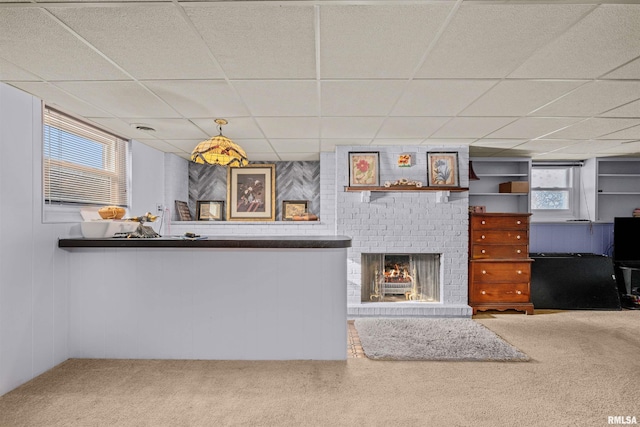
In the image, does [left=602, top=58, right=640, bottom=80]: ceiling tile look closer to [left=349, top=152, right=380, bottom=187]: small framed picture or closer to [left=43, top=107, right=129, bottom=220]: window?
[left=349, top=152, right=380, bottom=187]: small framed picture

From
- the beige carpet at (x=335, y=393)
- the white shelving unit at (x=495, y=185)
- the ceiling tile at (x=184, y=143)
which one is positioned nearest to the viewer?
the beige carpet at (x=335, y=393)

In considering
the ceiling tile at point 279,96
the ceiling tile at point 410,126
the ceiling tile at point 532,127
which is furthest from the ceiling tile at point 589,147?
the ceiling tile at point 279,96

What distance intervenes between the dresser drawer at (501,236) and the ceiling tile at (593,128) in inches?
57.1

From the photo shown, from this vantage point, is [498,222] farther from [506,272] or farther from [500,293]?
[500,293]

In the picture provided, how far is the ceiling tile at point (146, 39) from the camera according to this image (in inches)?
70.6

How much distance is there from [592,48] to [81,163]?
172 inches

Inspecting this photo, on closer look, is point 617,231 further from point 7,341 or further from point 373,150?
point 7,341

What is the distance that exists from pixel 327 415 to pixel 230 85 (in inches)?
97.5

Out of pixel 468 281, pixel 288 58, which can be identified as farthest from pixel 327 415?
pixel 468 281

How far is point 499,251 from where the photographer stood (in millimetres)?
5027

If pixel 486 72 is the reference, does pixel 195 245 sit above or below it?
below

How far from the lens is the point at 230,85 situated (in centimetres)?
269

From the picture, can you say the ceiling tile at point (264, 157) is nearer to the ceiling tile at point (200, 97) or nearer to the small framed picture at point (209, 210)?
the small framed picture at point (209, 210)

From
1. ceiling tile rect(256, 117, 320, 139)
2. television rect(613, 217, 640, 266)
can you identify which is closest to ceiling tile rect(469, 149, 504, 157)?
television rect(613, 217, 640, 266)
